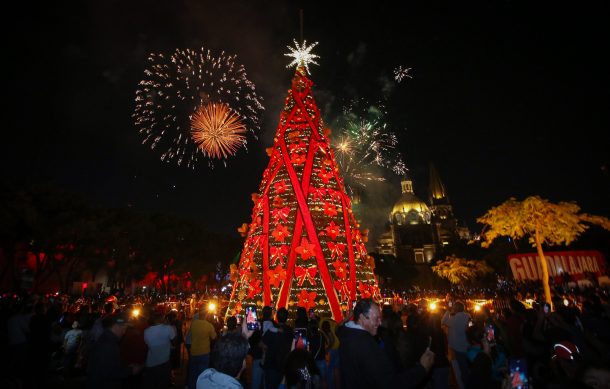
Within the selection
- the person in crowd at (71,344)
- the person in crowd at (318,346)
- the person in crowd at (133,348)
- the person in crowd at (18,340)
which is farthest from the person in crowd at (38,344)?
the person in crowd at (318,346)

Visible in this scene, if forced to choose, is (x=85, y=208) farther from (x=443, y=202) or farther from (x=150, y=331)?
(x=443, y=202)

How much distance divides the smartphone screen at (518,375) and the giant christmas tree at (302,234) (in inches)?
292

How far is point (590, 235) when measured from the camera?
40500 millimetres

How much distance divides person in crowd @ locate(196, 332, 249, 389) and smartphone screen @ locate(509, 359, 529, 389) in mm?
2574

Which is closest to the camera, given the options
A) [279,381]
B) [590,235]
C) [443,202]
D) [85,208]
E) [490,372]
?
[490,372]

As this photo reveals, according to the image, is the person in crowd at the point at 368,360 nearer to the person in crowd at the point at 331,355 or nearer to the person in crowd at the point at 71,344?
the person in crowd at the point at 331,355

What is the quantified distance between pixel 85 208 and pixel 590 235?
5633cm

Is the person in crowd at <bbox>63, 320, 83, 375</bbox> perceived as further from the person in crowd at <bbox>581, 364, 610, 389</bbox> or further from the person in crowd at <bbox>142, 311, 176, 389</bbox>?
the person in crowd at <bbox>581, 364, 610, 389</bbox>

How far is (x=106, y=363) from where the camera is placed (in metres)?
4.09

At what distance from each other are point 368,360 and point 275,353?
3.00 m

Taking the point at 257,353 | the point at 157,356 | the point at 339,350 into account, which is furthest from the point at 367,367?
the point at 157,356

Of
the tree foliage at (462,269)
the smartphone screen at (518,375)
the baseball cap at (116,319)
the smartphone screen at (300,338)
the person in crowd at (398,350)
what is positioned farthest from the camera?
the tree foliage at (462,269)

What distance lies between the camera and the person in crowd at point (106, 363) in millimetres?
4031

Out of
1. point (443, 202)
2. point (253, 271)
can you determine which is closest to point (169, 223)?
point (253, 271)
